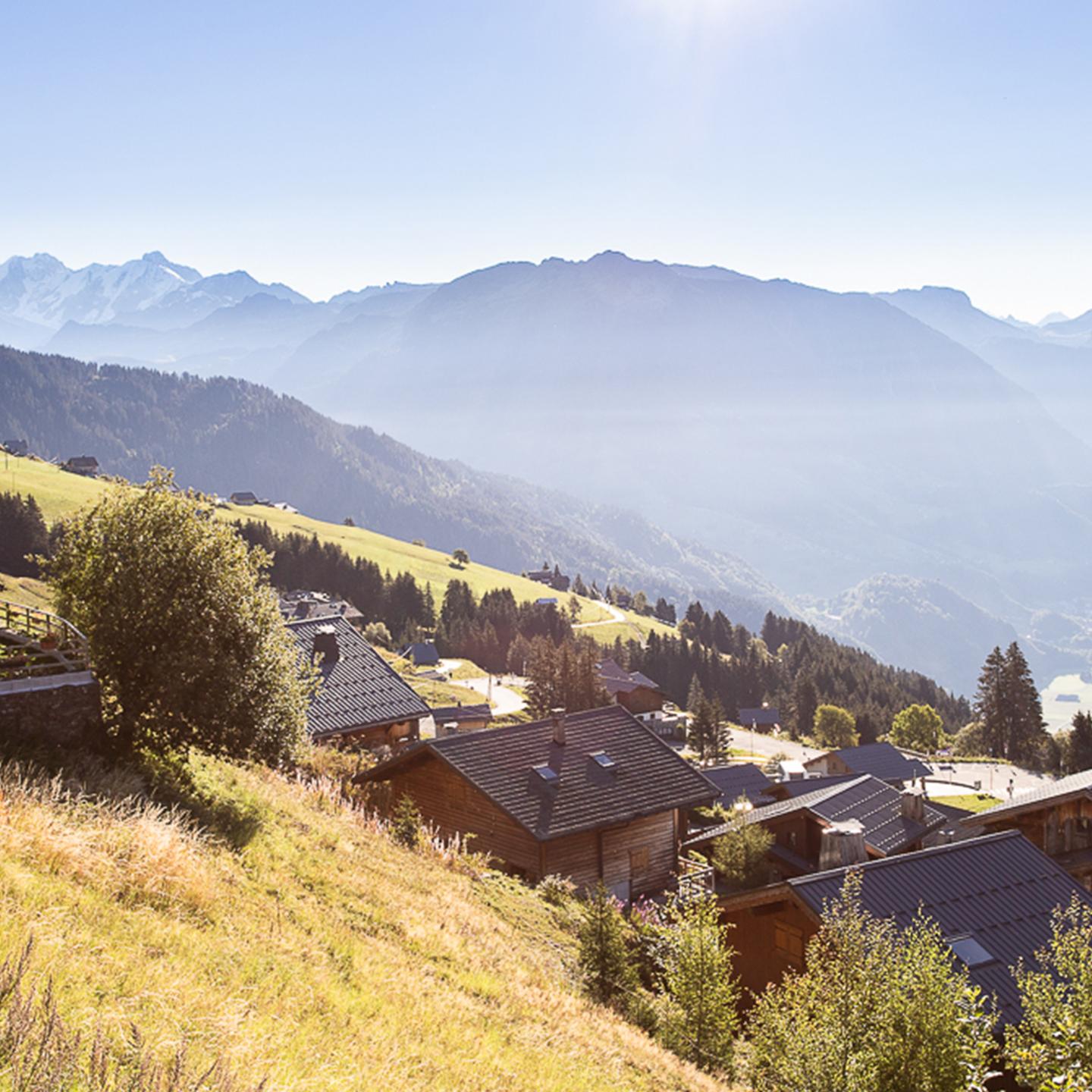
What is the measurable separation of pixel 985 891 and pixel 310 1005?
21.9 meters

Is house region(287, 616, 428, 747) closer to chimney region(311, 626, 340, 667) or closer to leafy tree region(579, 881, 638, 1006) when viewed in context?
chimney region(311, 626, 340, 667)

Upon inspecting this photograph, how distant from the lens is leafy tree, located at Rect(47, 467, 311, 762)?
19672 mm

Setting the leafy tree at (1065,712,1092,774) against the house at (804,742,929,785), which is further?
the leafy tree at (1065,712,1092,774)

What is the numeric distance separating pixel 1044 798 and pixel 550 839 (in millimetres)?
22041

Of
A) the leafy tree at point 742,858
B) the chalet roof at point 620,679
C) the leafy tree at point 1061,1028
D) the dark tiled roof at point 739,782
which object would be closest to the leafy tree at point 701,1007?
the leafy tree at point 1061,1028

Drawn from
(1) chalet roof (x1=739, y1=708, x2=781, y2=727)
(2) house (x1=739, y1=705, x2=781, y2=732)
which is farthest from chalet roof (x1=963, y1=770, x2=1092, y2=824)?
(2) house (x1=739, y1=705, x2=781, y2=732)

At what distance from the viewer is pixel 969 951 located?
2342 centimetres

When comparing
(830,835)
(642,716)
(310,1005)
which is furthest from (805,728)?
(310,1005)

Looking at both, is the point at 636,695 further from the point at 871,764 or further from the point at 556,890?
the point at 556,890

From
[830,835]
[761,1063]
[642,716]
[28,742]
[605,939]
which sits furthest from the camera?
[642,716]

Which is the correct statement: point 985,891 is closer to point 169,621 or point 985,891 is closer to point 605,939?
point 605,939

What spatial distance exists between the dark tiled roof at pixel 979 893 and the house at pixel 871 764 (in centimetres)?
6154

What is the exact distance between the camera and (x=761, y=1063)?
54.0ft

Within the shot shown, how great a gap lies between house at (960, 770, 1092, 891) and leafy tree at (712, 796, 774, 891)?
36.1 feet
